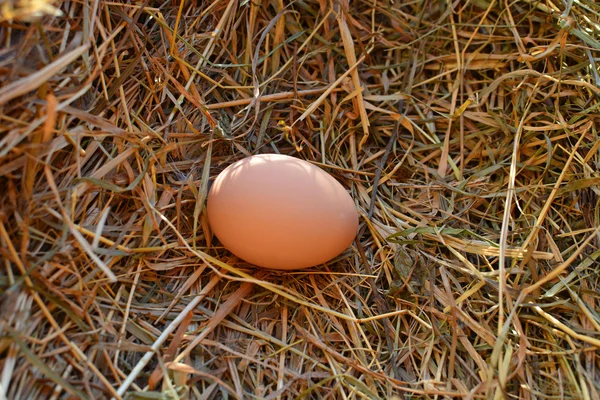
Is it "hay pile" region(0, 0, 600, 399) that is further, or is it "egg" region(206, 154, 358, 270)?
"egg" region(206, 154, 358, 270)

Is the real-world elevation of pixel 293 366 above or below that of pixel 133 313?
below

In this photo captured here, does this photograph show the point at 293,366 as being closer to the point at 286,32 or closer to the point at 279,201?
the point at 279,201

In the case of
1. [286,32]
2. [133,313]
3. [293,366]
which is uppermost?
[286,32]

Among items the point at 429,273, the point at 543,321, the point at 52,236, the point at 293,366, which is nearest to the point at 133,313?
the point at 52,236

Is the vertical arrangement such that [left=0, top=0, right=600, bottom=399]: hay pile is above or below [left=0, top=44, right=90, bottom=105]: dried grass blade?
below

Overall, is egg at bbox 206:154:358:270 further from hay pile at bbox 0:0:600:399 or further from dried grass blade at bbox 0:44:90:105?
dried grass blade at bbox 0:44:90:105

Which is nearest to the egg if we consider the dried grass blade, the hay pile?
the hay pile
